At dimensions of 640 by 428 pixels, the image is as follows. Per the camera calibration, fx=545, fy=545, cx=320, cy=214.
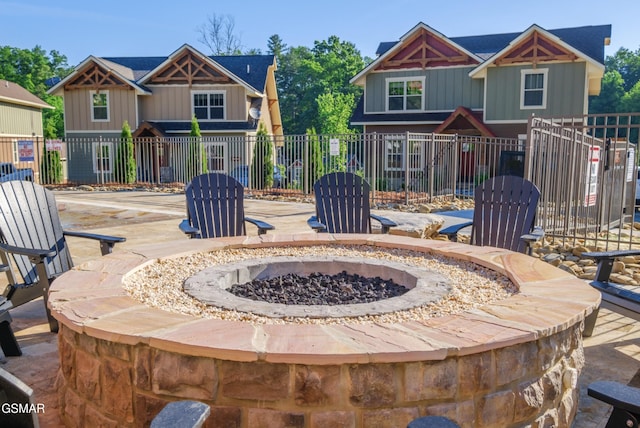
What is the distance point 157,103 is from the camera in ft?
79.2

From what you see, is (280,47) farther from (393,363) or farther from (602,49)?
(393,363)

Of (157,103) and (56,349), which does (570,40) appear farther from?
(56,349)

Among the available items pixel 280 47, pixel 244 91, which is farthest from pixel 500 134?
pixel 280 47

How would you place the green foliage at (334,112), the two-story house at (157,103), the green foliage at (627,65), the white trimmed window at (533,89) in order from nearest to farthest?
1. the white trimmed window at (533,89)
2. the two-story house at (157,103)
3. the green foliage at (334,112)
4. the green foliage at (627,65)

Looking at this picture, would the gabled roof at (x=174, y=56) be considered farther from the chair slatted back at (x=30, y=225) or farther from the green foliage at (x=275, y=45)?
the green foliage at (x=275, y=45)

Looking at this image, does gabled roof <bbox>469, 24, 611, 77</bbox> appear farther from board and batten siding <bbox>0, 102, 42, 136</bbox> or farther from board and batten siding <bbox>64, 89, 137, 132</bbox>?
board and batten siding <bbox>0, 102, 42, 136</bbox>

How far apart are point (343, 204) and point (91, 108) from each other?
21.5 metres

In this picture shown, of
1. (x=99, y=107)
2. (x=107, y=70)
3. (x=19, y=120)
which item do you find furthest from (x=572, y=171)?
(x=19, y=120)

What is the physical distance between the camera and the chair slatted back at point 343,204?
598 cm

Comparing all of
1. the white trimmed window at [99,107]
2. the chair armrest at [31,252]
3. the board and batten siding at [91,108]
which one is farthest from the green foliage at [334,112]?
the chair armrest at [31,252]

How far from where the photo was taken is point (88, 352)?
2352 millimetres

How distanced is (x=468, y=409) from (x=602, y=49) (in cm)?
2036

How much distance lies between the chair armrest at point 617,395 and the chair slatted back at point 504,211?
11.2 ft

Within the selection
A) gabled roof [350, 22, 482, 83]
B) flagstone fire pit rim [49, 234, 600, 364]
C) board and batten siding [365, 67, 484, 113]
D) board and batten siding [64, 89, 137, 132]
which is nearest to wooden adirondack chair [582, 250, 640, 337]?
flagstone fire pit rim [49, 234, 600, 364]
